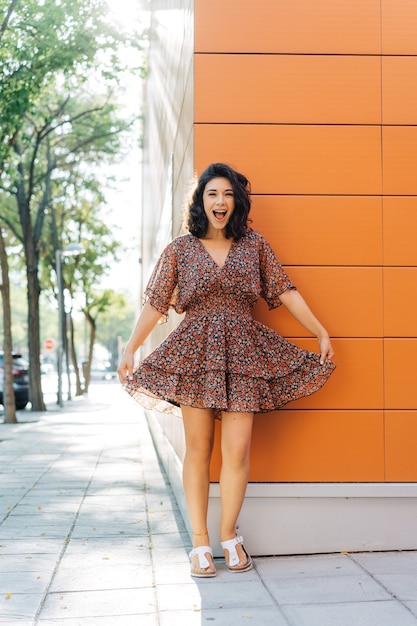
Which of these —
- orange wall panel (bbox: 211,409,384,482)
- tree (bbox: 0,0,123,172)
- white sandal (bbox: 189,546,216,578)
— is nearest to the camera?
white sandal (bbox: 189,546,216,578)

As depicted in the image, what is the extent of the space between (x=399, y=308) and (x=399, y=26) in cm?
168

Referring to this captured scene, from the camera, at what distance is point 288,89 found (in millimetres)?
5086

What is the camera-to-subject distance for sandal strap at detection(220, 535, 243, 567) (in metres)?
4.53

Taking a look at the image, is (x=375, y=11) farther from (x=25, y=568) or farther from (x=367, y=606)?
(x=25, y=568)

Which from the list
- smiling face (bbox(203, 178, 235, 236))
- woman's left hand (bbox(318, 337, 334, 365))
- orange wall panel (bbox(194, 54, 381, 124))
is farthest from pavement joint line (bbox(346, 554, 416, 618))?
orange wall panel (bbox(194, 54, 381, 124))

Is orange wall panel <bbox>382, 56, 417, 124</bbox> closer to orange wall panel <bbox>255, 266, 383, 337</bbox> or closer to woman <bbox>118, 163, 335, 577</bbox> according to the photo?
orange wall panel <bbox>255, 266, 383, 337</bbox>

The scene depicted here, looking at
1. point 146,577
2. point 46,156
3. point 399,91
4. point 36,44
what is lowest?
point 146,577

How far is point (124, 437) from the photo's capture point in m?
13.1

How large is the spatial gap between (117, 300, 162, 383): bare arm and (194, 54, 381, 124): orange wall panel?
1.20 metres

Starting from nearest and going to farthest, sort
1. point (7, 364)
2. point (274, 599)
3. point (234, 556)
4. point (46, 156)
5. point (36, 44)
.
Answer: point (274, 599), point (234, 556), point (36, 44), point (7, 364), point (46, 156)

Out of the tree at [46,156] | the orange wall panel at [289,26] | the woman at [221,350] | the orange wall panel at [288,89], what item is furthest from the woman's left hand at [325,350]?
the tree at [46,156]

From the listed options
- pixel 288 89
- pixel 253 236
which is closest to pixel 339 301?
pixel 253 236

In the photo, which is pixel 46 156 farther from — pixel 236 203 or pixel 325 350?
pixel 325 350

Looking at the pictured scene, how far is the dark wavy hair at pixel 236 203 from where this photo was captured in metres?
4.63
